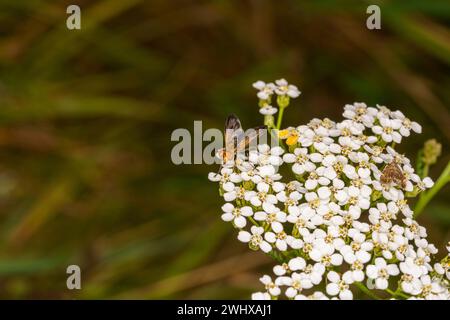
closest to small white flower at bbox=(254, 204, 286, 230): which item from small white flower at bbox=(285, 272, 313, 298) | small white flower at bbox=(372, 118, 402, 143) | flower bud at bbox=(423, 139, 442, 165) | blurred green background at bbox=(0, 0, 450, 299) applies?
small white flower at bbox=(285, 272, 313, 298)

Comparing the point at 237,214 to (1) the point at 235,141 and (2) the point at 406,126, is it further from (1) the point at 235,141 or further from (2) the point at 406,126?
(2) the point at 406,126

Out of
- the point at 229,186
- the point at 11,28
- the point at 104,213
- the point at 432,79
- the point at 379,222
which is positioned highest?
the point at 11,28

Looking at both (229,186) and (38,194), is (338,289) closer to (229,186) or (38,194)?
(229,186)

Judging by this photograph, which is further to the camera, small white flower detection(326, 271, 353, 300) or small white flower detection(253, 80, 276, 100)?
small white flower detection(253, 80, 276, 100)

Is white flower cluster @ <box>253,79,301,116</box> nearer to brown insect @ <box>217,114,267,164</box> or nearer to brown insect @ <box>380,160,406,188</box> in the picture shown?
brown insect @ <box>217,114,267,164</box>

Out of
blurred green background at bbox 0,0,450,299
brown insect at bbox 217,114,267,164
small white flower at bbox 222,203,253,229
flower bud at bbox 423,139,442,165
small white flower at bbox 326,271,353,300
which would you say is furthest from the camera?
blurred green background at bbox 0,0,450,299

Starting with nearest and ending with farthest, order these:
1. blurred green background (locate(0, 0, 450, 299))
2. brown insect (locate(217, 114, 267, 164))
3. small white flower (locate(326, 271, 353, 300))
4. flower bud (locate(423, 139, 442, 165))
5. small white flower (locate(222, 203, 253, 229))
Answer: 1. small white flower (locate(326, 271, 353, 300))
2. small white flower (locate(222, 203, 253, 229))
3. brown insect (locate(217, 114, 267, 164))
4. flower bud (locate(423, 139, 442, 165))
5. blurred green background (locate(0, 0, 450, 299))
